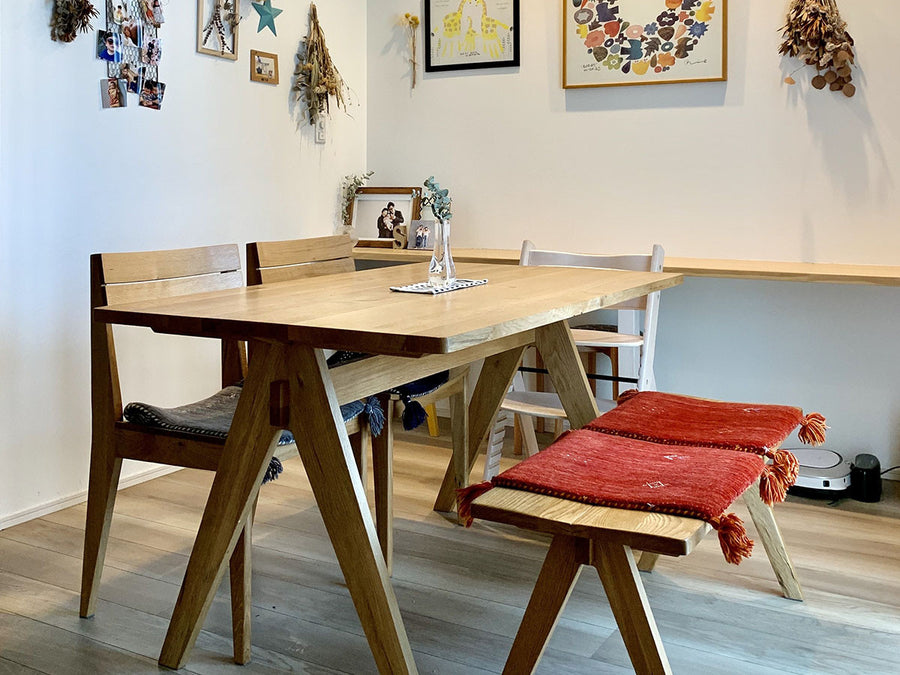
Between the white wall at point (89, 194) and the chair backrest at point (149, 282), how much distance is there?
2.31ft

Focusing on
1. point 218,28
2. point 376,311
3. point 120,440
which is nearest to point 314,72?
point 218,28

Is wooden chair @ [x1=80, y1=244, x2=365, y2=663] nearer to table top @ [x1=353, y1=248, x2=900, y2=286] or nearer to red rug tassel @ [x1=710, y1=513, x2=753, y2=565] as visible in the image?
red rug tassel @ [x1=710, y1=513, x2=753, y2=565]

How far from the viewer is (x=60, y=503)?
2816 mm

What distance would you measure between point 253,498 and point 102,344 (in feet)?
1.66

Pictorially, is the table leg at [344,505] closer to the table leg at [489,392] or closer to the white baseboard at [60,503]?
the table leg at [489,392]

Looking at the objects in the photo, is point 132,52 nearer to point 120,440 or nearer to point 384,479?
point 120,440

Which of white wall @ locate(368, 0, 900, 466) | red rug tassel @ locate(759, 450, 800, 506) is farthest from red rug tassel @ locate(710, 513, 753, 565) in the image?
white wall @ locate(368, 0, 900, 466)

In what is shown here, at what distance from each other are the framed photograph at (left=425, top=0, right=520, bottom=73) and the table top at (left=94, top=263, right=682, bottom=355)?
162cm

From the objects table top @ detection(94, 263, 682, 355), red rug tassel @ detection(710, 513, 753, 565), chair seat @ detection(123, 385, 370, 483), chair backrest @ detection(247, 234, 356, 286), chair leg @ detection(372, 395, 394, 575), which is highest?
chair backrest @ detection(247, 234, 356, 286)

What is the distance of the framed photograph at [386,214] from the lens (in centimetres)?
380

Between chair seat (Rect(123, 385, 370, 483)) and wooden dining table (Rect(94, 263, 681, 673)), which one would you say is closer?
wooden dining table (Rect(94, 263, 681, 673))

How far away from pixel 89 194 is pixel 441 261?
130cm

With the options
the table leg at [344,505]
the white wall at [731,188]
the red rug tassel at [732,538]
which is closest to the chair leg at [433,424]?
the white wall at [731,188]

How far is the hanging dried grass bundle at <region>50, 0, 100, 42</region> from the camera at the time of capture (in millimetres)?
2652
